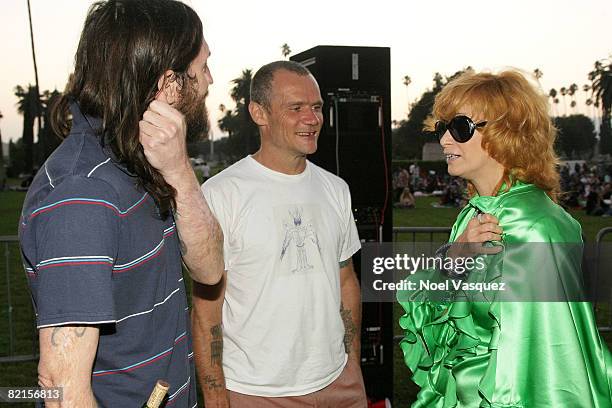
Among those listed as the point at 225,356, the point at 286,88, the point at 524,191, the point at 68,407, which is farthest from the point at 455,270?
the point at 68,407

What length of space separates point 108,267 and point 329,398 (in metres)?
2.06

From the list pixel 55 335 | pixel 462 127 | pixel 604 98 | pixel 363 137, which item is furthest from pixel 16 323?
pixel 604 98

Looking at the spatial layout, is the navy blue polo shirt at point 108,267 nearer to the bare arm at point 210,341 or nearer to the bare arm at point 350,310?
the bare arm at point 210,341

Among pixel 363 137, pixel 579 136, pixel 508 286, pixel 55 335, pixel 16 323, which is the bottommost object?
pixel 16 323

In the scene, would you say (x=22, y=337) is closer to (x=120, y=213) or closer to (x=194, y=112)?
(x=194, y=112)

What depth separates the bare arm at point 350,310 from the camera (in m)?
3.48

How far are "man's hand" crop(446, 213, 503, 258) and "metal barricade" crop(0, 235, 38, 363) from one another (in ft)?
16.4

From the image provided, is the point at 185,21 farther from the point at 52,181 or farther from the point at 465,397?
the point at 465,397

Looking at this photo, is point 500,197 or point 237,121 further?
point 237,121

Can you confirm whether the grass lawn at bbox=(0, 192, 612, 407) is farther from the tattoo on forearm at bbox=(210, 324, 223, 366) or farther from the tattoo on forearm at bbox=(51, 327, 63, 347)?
the tattoo on forearm at bbox=(51, 327, 63, 347)

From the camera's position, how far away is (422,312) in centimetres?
276

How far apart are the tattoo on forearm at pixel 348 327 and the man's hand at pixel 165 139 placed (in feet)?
6.67

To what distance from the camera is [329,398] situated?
3145 millimetres

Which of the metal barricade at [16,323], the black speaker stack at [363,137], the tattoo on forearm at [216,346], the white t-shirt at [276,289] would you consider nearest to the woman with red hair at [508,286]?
the white t-shirt at [276,289]
